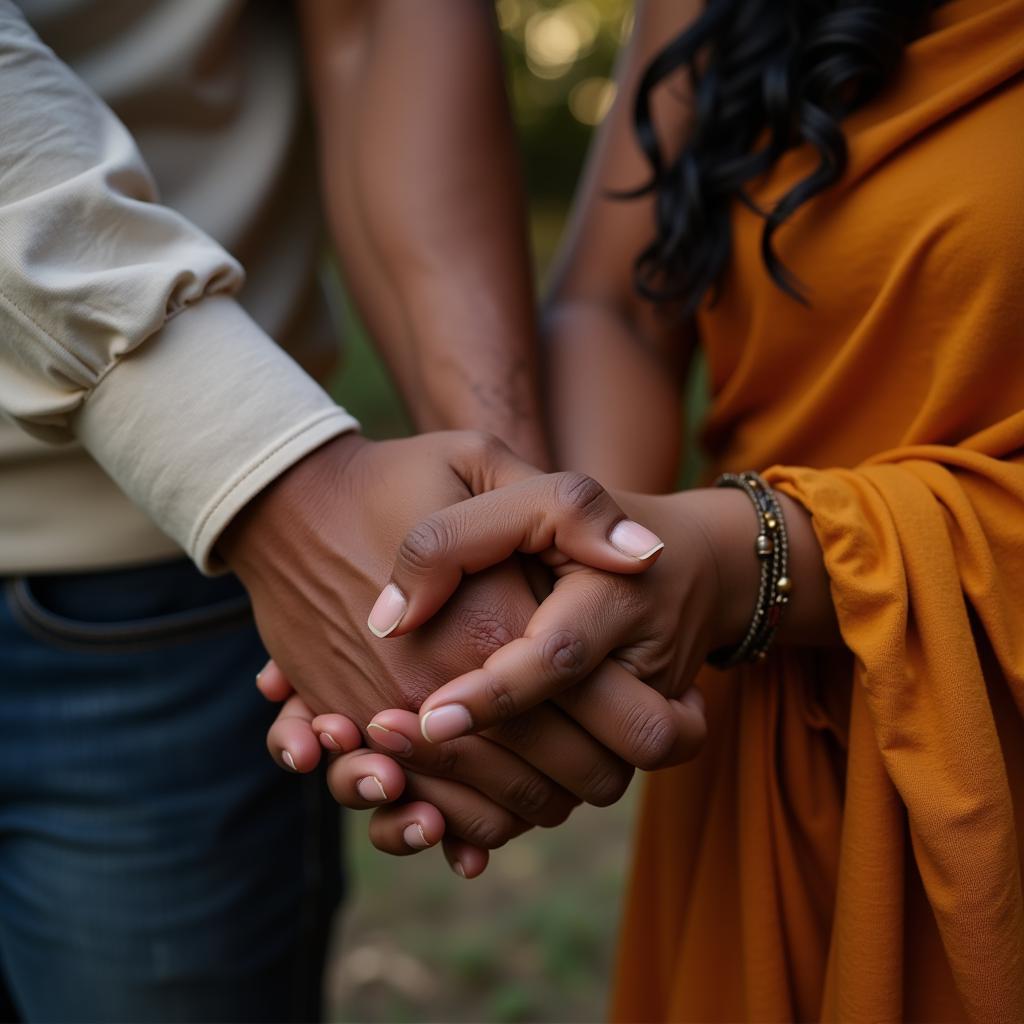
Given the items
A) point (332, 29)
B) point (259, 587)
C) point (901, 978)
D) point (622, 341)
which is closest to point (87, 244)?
point (259, 587)

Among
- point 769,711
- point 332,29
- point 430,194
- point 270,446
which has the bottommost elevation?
point 769,711

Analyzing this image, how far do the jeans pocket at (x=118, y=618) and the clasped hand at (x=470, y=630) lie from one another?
263 millimetres

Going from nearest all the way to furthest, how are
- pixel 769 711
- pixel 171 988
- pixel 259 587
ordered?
pixel 259 587, pixel 769 711, pixel 171 988

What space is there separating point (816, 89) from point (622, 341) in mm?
392

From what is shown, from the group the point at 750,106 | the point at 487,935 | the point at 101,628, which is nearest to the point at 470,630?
the point at 101,628

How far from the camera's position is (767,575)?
1076 mm

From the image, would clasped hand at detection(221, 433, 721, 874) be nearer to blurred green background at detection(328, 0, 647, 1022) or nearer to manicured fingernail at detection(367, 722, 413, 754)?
manicured fingernail at detection(367, 722, 413, 754)

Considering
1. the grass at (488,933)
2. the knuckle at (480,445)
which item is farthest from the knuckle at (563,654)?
the grass at (488,933)

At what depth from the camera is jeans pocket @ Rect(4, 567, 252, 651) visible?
1.27 m

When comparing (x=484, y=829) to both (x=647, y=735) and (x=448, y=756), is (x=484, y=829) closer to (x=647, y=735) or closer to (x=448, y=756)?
(x=448, y=756)

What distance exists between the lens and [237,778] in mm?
1376

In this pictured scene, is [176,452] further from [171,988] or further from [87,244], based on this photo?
[171,988]

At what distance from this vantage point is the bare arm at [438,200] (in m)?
1.26

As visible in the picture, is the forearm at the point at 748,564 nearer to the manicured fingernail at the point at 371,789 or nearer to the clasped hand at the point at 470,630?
the clasped hand at the point at 470,630
